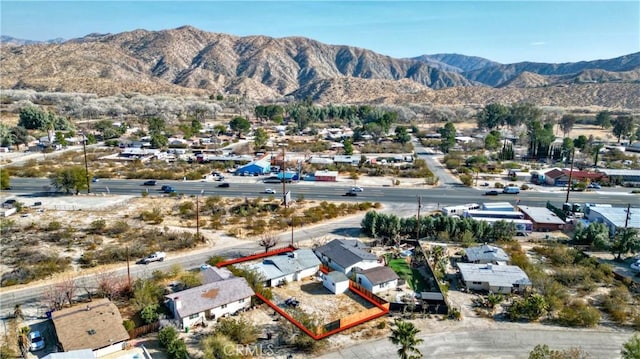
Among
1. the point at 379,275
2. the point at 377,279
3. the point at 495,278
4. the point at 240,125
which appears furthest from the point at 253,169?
the point at 495,278

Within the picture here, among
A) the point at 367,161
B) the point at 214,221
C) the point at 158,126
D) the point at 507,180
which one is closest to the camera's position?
the point at 214,221

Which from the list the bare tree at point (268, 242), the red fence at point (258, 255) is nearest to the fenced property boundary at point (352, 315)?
the red fence at point (258, 255)

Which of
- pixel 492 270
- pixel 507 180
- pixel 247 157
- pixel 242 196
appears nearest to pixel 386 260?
pixel 492 270

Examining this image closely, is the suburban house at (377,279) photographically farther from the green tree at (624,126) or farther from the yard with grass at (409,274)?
the green tree at (624,126)

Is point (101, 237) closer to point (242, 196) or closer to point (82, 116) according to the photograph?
point (242, 196)

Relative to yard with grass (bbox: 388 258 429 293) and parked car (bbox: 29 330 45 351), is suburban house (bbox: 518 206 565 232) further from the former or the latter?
parked car (bbox: 29 330 45 351)

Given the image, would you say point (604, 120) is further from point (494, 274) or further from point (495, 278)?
point (495, 278)

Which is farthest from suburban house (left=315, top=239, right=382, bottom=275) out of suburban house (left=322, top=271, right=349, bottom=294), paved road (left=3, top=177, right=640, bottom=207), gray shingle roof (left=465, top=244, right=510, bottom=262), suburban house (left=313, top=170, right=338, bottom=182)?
suburban house (left=313, top=170, right=338, bottom=182)
